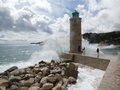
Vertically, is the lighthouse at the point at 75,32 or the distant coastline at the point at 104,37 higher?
the distant coastline at the point at 104,37

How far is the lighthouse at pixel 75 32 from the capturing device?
13.4 metres

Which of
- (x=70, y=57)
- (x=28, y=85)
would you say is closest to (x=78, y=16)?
(x=70, y=57)

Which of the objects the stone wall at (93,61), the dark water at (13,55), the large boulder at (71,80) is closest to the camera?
the large boulder at (71,80)

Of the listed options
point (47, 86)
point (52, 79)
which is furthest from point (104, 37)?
point (47, 86)

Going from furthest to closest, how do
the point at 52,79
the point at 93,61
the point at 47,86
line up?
the point at 93,61 → the point at 52,79 → the point at 47,86

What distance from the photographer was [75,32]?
44.0 ft

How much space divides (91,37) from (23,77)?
72802 mm

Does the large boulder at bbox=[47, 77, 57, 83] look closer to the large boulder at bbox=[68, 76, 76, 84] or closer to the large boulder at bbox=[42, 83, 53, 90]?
the large boulder at bbox=[42, 83, 53, 90]

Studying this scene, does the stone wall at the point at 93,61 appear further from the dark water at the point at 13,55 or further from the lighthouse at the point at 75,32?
the dark water at the point at 13,55

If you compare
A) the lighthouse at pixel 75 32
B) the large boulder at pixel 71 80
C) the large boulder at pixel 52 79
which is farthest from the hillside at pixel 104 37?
the large boulder at pixel 52 79

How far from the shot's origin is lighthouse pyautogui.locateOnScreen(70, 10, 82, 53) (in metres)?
13.4

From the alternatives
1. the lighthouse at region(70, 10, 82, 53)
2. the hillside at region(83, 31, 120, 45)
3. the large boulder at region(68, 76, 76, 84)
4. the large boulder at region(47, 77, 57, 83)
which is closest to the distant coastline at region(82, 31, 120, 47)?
the hillside at region(83, 31, 120, 45)

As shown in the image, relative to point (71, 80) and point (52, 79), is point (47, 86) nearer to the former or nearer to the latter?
point (52, 79)

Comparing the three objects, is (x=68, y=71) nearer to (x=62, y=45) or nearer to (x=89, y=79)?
(x=89, y=79)
